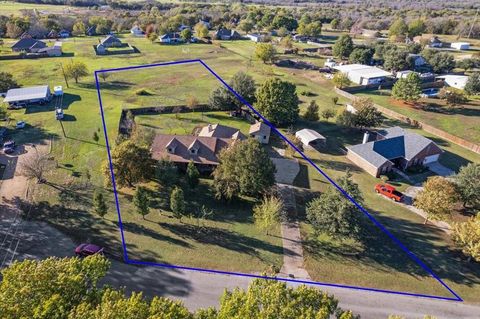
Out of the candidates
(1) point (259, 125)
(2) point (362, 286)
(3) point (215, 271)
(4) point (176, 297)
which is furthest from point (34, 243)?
(1) point (259, 125)

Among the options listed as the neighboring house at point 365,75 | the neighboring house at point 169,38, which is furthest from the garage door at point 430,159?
the neighboring house at point 169,38

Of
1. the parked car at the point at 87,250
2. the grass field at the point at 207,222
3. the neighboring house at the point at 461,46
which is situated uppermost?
the neighboring house at the point at 461,46

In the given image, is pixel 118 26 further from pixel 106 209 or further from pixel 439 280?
pixel 439 280

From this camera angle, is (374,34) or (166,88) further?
(374,34)

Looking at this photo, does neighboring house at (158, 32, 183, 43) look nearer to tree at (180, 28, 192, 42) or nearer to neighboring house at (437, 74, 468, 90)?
tree at (180, 28, 192, 42)

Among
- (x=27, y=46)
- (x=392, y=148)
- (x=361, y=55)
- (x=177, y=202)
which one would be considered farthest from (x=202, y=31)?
(x=177, y=202)

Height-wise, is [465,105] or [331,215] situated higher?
[465,105]

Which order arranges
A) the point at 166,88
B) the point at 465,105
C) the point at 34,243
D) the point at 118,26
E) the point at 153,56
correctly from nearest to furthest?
the point at 34,243 < the point at 465,105 < the point at 166,88 < the point at 153,56 < the point at 118,26

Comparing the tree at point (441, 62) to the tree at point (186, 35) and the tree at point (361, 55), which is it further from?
the tree at point (186, 35)
